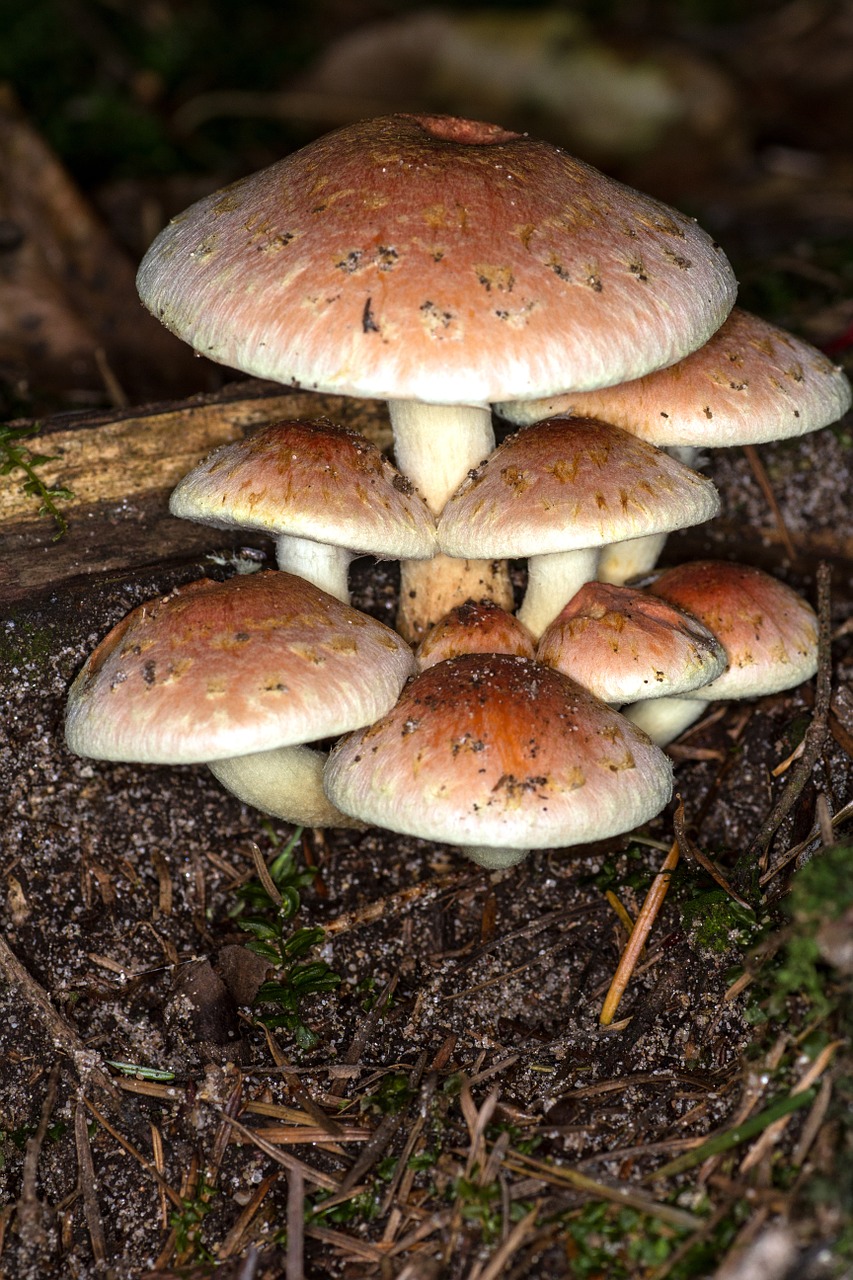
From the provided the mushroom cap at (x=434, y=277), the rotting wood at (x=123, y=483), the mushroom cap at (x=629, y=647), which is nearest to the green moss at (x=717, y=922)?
the mushroom cap at (x=629, y=647)

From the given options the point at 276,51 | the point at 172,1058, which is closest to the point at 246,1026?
the point at 172,1058

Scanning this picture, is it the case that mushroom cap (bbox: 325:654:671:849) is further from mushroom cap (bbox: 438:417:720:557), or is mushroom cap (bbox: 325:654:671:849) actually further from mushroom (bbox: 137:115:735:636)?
mushroom (bbox: 137:115:735:636)

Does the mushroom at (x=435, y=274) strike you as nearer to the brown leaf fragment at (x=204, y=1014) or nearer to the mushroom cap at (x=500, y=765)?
the mushroom cap at (x=500, y=765)

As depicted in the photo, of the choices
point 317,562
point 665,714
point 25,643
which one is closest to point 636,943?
point 665,714

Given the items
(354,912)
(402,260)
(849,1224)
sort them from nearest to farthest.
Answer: (849,1224), (402,260), (354,912)

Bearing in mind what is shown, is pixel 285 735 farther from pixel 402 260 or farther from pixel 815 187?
pixel 815 187

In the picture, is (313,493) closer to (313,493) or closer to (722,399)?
(313,493)

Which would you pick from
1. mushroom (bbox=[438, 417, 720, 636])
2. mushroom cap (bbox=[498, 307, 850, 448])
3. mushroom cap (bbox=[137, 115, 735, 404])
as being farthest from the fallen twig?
mushroom cap (bbox=[137, 115, 735, 404])
